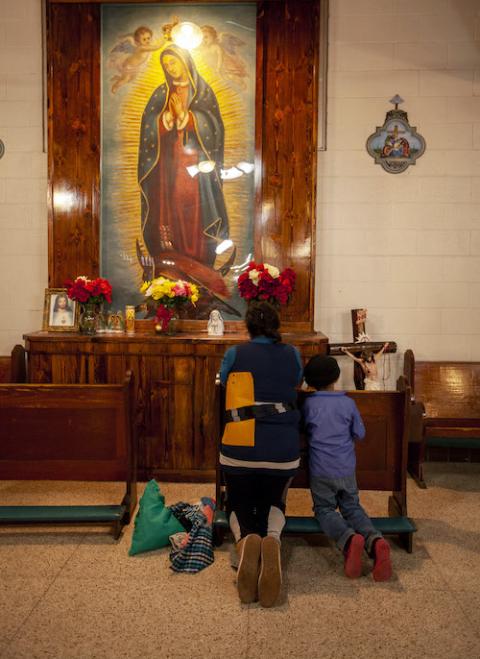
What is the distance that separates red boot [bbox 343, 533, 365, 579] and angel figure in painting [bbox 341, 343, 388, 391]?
2.18 m

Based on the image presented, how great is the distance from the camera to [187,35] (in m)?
5.47

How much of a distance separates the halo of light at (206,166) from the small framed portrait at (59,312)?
1698mm

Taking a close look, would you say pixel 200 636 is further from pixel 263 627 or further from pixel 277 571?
pixel 277 571

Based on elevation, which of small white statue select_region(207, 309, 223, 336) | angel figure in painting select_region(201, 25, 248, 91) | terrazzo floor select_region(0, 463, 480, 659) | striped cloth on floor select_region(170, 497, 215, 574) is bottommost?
terrazzo floor select_region(0, 463, 480, 659)

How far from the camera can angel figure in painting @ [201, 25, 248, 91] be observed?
5461mm

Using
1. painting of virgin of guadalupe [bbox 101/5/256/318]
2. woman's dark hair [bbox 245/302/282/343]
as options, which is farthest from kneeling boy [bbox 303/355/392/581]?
painting of virgin of guadalupe [bbox 101/5/256/318]

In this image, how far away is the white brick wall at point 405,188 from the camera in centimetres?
548

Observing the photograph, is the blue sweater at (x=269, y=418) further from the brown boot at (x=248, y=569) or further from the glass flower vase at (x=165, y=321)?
the glass flower vase at (x=165, y=321)

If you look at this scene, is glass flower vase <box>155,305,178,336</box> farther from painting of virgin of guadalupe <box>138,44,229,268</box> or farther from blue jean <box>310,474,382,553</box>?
blue jean <box>310,474,382,553</box>

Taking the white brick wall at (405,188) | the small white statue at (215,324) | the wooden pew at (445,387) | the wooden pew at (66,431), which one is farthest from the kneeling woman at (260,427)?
the white brick wall at (405,188)

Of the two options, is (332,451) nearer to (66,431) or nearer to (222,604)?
(222,604)

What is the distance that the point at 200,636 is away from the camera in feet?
8.84

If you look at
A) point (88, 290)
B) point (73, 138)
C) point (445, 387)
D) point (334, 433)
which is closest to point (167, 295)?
point (88, 290)

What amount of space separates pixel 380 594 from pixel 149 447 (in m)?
2.43
